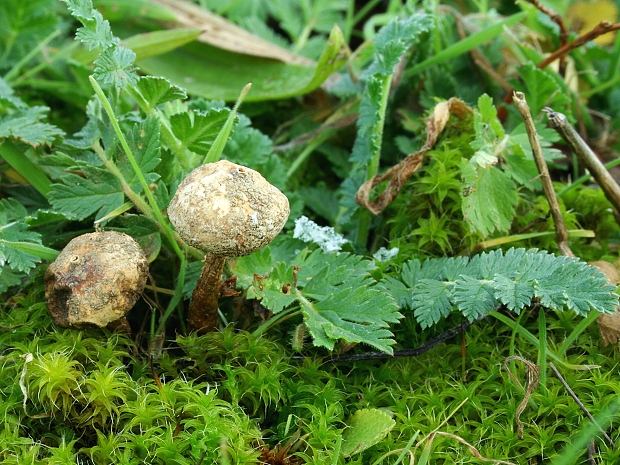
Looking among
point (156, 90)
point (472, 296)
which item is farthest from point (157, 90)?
point (472, 296)

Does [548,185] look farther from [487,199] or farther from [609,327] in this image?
[609,327]

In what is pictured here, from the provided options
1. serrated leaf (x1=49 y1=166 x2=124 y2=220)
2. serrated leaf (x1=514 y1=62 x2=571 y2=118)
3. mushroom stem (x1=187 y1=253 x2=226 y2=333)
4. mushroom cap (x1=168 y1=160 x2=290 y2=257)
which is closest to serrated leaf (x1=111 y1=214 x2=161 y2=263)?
serrated leaf (x1=49 y1=166 x2=124 y2=220)

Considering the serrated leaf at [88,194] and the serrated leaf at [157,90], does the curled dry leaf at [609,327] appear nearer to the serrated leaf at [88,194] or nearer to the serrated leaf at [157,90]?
the serrated leaf at [157,90]

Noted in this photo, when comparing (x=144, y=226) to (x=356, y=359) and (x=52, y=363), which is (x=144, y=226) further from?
(x=356, y=359)

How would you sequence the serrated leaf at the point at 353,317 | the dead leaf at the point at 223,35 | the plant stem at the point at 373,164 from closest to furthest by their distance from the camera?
1. the serrated leaf at the point at 353,317
2. the plant stem at the point at 373,164
3. the dead leaf at the point at 223,35

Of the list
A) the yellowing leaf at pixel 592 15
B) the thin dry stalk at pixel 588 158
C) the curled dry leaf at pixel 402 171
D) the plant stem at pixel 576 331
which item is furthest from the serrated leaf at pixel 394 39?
the yellowing leaf at pixel 592 15
